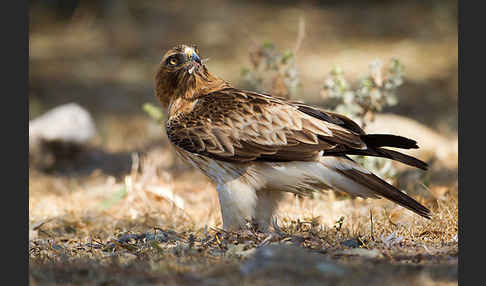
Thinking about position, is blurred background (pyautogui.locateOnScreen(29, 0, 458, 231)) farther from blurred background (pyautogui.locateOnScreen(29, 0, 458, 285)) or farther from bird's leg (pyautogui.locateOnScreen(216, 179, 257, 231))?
bird's leg (pyautogui.locateOnScreen(216, 179, 257, 231))

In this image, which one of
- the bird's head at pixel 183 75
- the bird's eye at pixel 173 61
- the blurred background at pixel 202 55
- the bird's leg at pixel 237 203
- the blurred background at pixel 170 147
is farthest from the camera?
the blurred background at pixel 202 55

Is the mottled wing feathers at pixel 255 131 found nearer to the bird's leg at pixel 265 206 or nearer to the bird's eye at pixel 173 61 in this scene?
the bird's leg at pixel 265 206

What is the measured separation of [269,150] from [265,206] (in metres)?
0.57

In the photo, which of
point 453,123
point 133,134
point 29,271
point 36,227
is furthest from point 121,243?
point 453,123

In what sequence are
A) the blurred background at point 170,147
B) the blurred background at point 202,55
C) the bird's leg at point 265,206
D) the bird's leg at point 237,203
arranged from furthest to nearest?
the blurred background at point 202,55
the bird's leg at point 265,206
the bird's leg at point 237,203
the blurred background at point 170,147

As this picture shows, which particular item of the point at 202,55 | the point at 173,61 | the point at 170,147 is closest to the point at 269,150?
the point at 173,61

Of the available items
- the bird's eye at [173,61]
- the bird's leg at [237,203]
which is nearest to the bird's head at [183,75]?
the bird's eye at [173,61]

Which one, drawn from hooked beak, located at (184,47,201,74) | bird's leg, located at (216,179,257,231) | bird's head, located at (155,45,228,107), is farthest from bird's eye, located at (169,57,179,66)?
bird's leg, located at (216,179,257,231)

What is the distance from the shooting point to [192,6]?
704 inches

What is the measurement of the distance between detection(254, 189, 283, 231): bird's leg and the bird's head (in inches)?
41.9

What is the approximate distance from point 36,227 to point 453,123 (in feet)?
19.9

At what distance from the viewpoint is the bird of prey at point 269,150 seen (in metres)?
4.90

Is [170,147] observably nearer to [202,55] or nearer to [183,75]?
[183,75]

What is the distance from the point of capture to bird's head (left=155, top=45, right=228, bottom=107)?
18.8 ft
